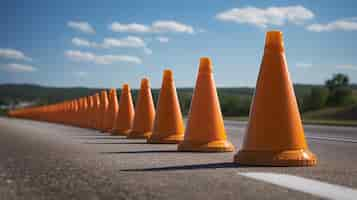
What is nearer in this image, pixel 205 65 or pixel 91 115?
pixel 205 65

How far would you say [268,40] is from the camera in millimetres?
8867

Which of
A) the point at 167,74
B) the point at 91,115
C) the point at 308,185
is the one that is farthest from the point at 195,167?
the point at 91,115

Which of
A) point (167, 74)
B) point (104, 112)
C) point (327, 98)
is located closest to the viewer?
point (167, 74)

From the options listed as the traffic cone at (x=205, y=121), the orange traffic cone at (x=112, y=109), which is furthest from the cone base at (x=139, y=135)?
the orange traffic cone at (x=112, y=109)

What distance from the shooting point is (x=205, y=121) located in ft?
37.0

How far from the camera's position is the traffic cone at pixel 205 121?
11.2 metres

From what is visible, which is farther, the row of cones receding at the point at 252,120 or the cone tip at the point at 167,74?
the cone tip at the point at 167,74

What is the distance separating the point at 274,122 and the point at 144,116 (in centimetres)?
934

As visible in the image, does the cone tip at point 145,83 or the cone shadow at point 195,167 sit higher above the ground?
the cone tip at point 145,83

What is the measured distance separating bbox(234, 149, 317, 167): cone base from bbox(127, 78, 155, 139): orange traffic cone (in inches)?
359

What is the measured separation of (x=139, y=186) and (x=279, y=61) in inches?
137

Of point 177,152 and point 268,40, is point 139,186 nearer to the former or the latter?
point 268,40

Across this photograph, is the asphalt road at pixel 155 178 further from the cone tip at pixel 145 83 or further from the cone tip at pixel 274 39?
the cone tip at pixel 145 83

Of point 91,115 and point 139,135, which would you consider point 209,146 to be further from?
point 91,115
